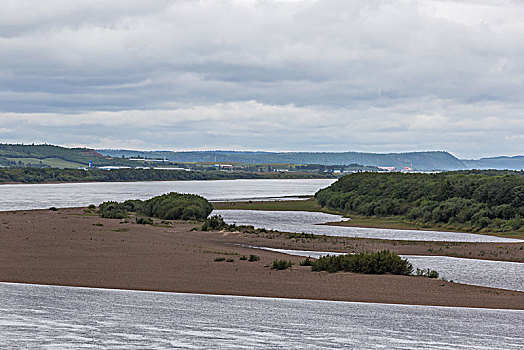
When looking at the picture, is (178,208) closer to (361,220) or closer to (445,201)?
(361,220)

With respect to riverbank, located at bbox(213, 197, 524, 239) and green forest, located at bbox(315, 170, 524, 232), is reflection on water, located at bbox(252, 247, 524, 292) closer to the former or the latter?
riverbank, located at bbox(213, 197, 524, 239)

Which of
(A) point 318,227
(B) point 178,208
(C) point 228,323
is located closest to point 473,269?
(C) point 228,323

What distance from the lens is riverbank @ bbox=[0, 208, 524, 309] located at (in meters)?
19.3

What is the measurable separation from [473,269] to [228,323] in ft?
58.1

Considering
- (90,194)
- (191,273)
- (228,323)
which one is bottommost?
(90,194)

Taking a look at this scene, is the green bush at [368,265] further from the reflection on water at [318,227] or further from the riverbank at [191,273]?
the reflection on water at [318,227]

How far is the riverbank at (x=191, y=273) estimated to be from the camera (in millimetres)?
19344

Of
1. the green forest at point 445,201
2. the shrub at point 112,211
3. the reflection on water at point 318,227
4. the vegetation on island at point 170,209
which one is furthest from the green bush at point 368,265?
the shrub at point 112,211

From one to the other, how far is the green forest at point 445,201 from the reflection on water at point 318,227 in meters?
3.32

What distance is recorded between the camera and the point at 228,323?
13.6 meters

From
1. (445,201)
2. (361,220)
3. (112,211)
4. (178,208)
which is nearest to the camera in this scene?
(178,208)

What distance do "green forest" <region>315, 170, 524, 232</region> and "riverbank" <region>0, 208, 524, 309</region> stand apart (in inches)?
699

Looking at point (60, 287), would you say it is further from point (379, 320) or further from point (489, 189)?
point (489, 189)

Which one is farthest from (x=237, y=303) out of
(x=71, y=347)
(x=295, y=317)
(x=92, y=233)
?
(x=92, y=233)
